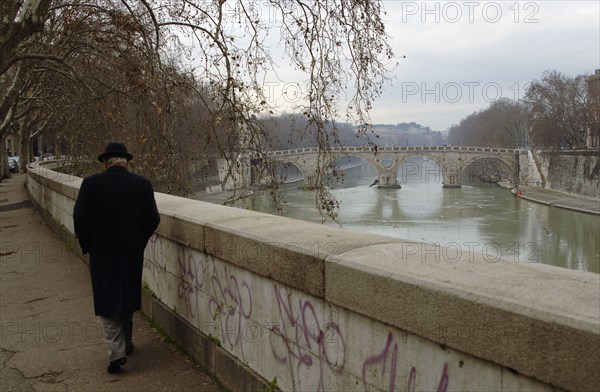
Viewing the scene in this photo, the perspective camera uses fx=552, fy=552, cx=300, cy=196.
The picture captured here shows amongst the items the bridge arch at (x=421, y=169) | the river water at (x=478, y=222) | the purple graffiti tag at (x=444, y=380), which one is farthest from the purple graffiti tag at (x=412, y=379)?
the bridge arch at (x=421, y=169)

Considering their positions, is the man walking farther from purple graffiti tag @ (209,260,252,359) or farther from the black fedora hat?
purple graffiti tag @ (209,260,252,359)

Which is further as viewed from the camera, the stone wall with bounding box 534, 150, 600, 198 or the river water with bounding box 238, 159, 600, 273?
the stone wall with bounding box 534, 150, 600, 198

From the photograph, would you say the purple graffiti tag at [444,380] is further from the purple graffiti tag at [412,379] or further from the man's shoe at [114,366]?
the man's shoe at [114,366]

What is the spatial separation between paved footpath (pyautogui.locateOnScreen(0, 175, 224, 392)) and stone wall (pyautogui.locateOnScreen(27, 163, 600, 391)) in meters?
0.25

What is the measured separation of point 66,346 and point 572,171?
54940mm

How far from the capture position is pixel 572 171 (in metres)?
51.8

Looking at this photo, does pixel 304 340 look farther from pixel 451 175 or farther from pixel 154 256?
pixel 451 175

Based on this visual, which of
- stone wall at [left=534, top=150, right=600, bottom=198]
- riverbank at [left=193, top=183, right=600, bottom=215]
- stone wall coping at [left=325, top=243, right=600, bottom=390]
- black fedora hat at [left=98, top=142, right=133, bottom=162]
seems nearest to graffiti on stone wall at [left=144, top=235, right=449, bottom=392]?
stone wall coping at [left=325, top=243, right=600, bottom=390]

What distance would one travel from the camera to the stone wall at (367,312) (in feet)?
5.22

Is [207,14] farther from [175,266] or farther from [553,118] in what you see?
[553,118]

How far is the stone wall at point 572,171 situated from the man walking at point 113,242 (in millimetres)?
49279

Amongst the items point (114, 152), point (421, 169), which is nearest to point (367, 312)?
point (114, 152)

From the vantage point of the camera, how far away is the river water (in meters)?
28.9

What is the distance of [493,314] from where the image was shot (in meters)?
1.67
